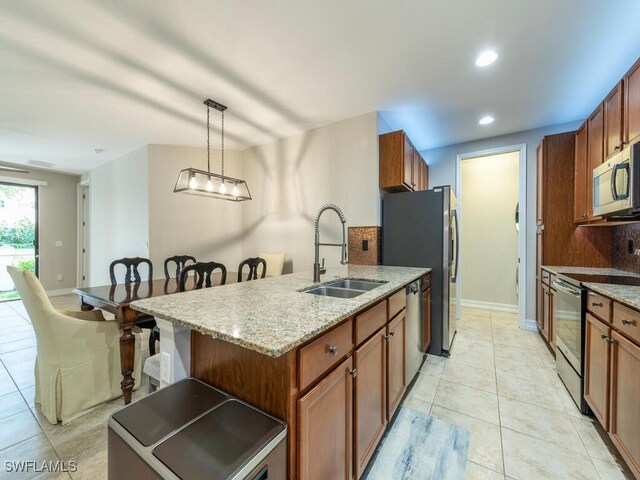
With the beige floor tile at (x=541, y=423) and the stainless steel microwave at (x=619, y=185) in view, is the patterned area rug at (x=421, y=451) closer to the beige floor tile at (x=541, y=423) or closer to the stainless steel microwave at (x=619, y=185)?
the beige floor tile at (x=541, y=423)

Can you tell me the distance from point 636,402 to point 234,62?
323 centimetres

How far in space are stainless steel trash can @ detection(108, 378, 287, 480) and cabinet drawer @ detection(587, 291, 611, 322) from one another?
1.92 m

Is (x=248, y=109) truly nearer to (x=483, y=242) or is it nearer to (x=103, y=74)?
(x=103, y=74)

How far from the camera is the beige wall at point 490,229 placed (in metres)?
4.32

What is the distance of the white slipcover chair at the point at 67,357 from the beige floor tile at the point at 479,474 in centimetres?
244

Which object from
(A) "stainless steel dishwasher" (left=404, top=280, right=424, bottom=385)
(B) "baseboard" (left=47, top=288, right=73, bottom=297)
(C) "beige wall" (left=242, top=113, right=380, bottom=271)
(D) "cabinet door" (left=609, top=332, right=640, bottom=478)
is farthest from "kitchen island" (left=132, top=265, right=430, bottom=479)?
(B) "baseboard" (left=47, top=288, right=73, bottom=297)

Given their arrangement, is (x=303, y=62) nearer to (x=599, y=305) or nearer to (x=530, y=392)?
(x=599, y=305)

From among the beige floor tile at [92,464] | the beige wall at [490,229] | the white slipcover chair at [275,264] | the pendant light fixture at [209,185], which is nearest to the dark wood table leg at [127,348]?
the beige floor tile at [92,464]

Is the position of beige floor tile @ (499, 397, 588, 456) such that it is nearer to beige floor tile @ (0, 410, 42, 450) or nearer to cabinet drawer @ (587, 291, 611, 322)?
cabinet drawer @ (587, 291, 611, 322)

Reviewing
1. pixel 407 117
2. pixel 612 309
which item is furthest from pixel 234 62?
pixel 612 309

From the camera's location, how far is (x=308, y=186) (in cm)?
350

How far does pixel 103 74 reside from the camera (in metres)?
2.24

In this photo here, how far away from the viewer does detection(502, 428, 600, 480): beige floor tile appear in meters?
1.38

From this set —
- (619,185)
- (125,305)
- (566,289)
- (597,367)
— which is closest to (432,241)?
(566,289)
